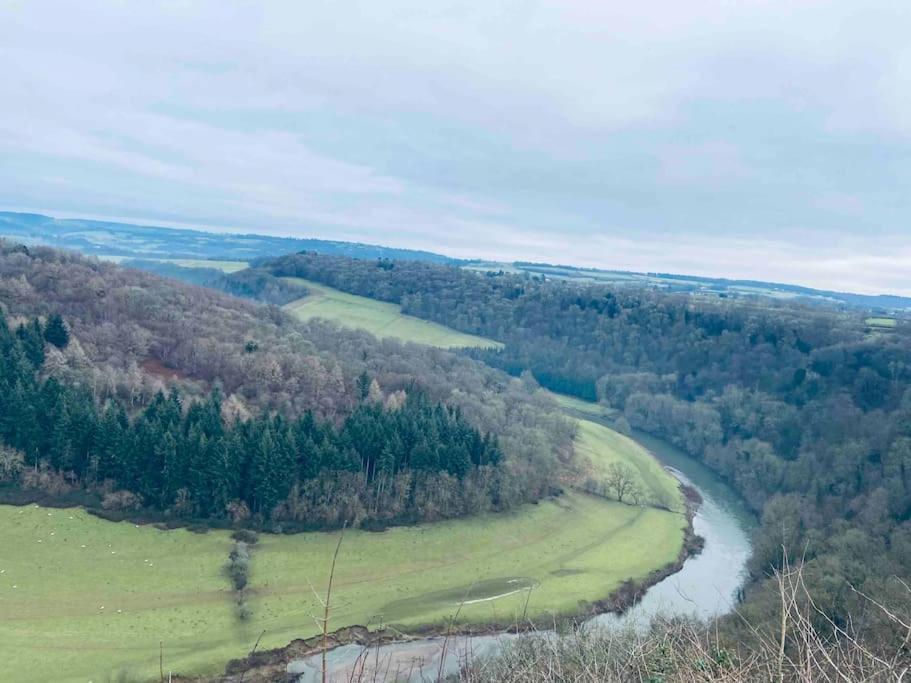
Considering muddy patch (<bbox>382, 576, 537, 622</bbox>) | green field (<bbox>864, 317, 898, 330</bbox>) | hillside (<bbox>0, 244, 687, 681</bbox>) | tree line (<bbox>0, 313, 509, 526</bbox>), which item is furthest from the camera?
green field (<bbox>864, 317, 898, 330</bbox>)

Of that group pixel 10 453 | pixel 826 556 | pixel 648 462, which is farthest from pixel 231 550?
pixel 648 462

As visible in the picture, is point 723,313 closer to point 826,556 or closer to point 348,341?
point 348,341

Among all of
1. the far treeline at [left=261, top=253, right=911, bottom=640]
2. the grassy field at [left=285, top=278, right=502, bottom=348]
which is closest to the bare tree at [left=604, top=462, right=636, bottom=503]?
the far treeline at [left=261, top=253, right=911, bottom=640]

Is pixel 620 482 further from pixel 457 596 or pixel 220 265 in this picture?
pixel 220 265

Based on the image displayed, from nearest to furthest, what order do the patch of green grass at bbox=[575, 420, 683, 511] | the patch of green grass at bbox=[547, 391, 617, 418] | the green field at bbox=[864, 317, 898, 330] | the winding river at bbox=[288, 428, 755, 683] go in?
the winding river at bbox=[288, 428, 755, 683] → the patch of green grass at bbox=[575, 420, 683, 511] → the patch of green grass at bbox=[547, 391, 617, 418] → the green field at bbox=[864, 317, 898, 330]

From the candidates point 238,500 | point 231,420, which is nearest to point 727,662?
point 238,500

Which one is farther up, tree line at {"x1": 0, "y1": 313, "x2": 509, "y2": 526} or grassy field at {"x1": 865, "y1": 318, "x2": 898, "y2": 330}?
grassy field at {"x1": 865, "y1": 318, "x2": 898, "y2": 330}

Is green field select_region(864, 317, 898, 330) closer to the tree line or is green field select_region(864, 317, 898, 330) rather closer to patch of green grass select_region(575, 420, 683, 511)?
patch of green grass select_region(575, 420, 683, 511)
